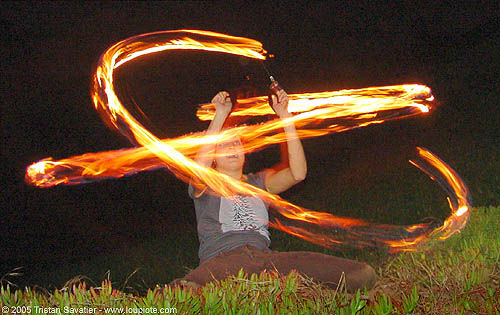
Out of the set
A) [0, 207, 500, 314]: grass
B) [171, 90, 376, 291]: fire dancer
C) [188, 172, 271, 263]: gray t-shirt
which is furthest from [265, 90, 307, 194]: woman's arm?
[0, 207, 500, 314]: grass

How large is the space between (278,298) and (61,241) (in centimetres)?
767

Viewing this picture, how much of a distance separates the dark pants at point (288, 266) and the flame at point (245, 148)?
24.4 inches

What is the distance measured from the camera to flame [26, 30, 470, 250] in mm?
5379

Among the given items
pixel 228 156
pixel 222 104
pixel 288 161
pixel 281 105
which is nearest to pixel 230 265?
pixel 228 156

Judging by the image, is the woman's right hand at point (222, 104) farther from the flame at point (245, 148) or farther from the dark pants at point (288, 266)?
the dark pants at point (288, 266)

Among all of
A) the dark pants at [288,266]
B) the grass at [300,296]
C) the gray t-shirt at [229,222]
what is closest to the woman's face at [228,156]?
the gray t-shirt at [229,222]

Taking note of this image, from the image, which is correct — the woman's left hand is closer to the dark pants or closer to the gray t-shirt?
the gray t-shirt

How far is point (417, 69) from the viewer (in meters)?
19.5

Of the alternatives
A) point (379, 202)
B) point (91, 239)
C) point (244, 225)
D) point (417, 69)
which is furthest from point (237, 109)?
point (417, 69)

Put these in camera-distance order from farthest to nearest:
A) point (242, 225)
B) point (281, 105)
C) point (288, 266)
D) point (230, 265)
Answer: point (281, 105)
point (242, 225)
point (230, 265)
point (288, 266)

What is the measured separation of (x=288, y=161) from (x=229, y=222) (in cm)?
75

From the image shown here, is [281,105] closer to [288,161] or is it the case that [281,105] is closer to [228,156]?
[288,161]

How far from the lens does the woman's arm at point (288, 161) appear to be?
536 cm

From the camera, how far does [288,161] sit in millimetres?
5465
